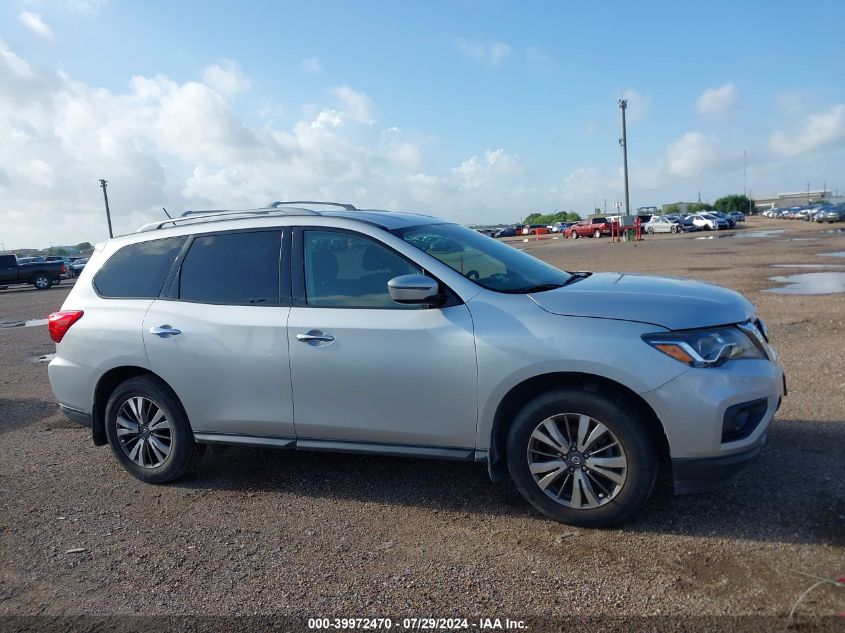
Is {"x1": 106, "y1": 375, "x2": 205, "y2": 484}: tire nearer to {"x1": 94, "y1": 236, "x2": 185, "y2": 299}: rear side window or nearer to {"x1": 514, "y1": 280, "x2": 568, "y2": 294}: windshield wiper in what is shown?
{"x1": 94, "y1": 236, "x2": 185, "y2": 299}: rear side window

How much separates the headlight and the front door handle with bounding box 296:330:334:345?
6.28 feet

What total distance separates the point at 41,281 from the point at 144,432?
32590 mm

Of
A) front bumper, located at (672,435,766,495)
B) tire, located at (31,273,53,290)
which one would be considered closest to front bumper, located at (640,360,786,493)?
front bumper, located at (672,435,766,495)

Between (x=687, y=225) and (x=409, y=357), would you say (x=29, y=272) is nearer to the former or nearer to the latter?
(x=409, y=357)

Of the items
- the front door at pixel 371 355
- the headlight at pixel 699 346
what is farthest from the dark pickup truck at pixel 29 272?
the headlight at pixel 699 346

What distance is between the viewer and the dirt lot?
3393 millimetres

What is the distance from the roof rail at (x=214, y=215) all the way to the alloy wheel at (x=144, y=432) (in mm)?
1366

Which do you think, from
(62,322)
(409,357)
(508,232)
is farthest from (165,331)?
(508,232)

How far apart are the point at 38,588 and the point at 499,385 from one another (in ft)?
9.02

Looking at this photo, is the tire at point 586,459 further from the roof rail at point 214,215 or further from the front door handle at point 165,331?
the front door handle at point 165,331

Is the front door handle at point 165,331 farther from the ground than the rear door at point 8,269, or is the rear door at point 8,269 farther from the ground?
the rear door at point 8,269

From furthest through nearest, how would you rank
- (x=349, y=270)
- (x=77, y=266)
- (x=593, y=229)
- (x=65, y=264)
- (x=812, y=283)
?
(x=593, y=229)
(x=77, y=266)
(x=65, y=264)
(x=812, y=283)
(x=349, y=270)

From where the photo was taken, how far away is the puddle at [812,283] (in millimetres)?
13156

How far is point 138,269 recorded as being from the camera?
5336mm
